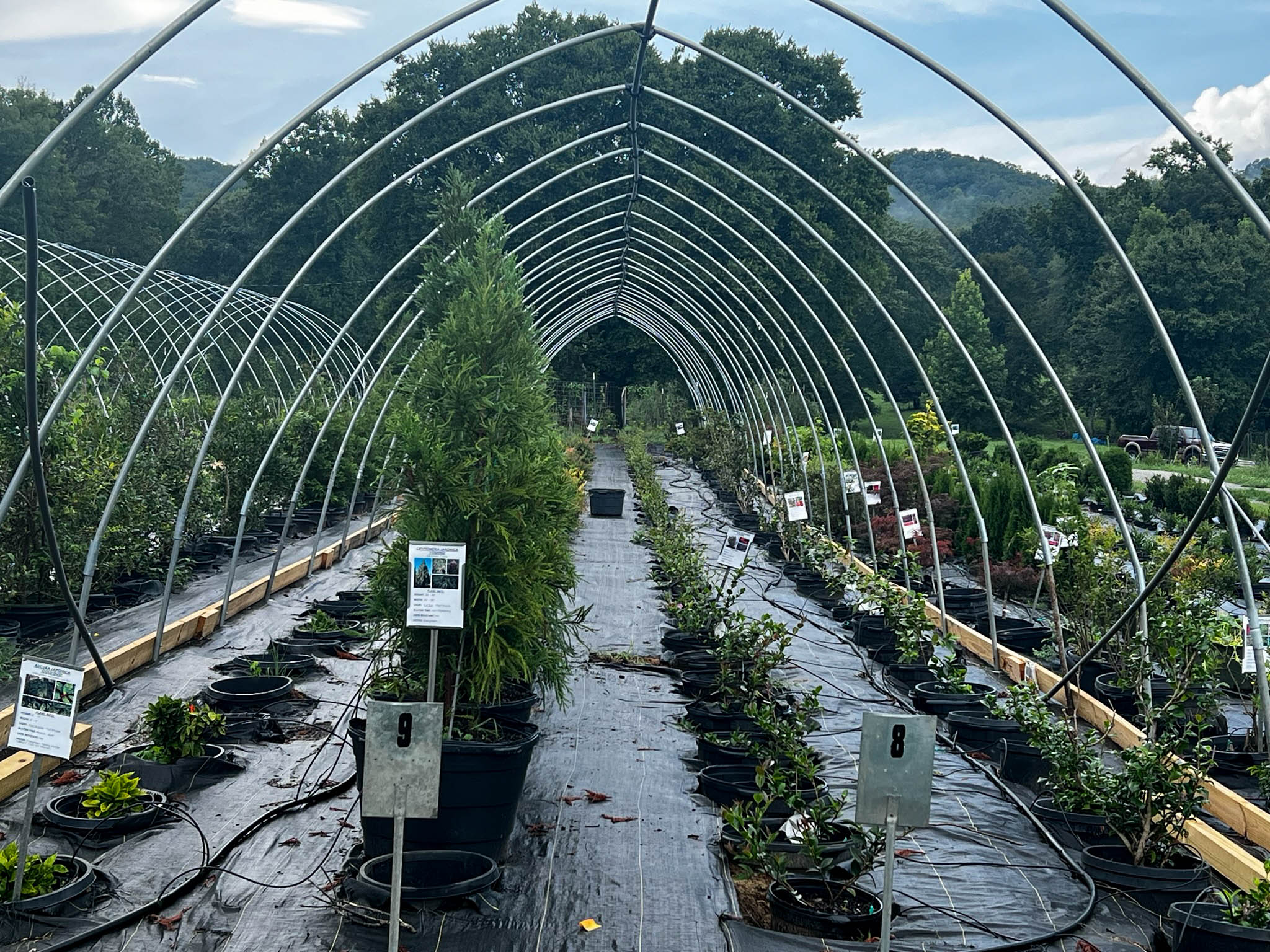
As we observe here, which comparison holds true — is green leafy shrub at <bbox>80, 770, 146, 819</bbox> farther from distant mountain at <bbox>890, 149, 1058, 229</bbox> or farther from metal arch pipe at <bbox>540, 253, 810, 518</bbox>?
distant mountain at <bbox>890, 149, 1058, 229</bbox>

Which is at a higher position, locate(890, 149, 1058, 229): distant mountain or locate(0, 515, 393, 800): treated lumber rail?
locate(890, 149, 1058, 229): distant mountain

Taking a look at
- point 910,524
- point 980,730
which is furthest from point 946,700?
point 910,524

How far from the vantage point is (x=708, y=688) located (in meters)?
9.04

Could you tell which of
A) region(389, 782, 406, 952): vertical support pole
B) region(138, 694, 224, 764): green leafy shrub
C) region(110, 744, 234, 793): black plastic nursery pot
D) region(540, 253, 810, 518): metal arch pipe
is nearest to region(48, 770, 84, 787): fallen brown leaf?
region(110, 744, 234, 793): black plastic nursery pot

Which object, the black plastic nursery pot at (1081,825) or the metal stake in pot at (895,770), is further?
the black plastic nursery pot at (1081,825)

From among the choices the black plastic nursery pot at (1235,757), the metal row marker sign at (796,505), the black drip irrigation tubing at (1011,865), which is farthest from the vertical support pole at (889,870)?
the metal row marker sign at (796,505)

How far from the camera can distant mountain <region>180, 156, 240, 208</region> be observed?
64.2m

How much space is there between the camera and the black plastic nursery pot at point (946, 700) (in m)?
8.77

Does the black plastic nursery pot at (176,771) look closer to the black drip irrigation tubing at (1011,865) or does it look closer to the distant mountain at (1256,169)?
the black drip irrigation tubing at (1011,865)

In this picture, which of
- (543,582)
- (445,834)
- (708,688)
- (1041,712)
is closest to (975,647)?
(708,688)

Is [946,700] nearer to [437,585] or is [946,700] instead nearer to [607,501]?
[437,585]

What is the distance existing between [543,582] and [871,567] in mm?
9183

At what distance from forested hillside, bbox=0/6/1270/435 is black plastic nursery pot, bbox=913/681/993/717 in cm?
654

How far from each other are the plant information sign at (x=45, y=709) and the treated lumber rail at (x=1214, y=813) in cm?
504
